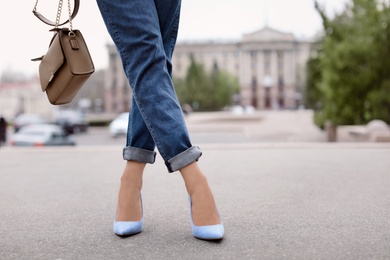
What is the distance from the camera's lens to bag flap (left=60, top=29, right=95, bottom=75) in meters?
1.98

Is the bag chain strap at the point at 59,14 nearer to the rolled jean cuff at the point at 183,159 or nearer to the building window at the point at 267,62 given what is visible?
the rolled jean cuff at the point at 183,159

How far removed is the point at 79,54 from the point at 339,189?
1.72 m

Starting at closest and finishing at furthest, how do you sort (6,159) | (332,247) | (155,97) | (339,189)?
1. (332,247)
2. (155,97)
3. (339,189)
4. (6,159)

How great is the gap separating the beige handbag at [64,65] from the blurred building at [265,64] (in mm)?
100961

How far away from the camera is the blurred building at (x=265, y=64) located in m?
104

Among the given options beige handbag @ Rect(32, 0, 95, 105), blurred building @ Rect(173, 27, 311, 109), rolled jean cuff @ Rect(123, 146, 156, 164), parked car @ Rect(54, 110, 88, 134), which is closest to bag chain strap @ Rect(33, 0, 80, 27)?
beige handbag @ Rect(32, 0, 95, 105)

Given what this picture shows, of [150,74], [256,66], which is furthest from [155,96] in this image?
[256,66]

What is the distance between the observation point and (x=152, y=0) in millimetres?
2014

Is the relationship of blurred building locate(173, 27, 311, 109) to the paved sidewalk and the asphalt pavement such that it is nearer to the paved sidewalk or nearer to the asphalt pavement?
the asphalt pavement

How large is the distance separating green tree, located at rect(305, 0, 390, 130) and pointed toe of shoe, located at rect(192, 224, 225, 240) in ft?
45.5

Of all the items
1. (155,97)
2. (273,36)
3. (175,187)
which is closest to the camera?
(155,97)

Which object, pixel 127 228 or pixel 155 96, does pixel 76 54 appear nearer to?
pixel 155 96

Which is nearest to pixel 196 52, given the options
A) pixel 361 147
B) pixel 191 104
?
pixel 191 104

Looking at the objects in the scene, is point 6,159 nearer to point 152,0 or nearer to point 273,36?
point 152,0
